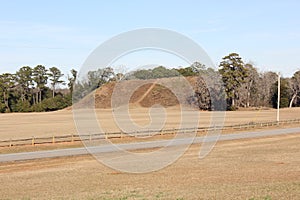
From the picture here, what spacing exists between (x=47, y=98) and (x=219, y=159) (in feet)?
412

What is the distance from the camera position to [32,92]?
152m

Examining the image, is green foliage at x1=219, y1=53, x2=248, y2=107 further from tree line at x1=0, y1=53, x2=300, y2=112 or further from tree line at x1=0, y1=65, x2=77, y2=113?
tree line at x1=0, y1=65, x2=77, y2=113

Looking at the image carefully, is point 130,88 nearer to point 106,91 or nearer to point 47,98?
point 106,91

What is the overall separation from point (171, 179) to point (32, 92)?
136326mm

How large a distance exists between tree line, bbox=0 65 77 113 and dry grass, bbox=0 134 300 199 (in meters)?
113

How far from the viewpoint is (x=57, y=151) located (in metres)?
35.3

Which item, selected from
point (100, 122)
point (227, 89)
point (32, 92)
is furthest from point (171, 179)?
point (32, 92)

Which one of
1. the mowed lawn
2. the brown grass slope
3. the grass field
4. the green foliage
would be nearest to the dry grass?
the grass field

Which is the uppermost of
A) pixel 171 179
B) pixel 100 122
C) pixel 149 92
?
pixel 149 92

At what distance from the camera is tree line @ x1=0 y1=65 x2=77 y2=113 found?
464ft

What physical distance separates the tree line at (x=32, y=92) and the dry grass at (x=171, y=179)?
112912mm

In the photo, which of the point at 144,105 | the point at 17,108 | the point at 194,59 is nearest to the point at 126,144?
the point at 144,105

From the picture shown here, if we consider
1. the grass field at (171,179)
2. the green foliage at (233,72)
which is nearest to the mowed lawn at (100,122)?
the grass field at (171,179)

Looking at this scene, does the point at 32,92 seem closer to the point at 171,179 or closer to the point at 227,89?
the point at 227,89
